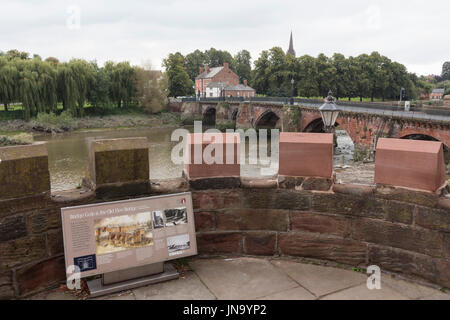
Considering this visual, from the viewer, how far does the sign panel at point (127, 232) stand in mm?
3377

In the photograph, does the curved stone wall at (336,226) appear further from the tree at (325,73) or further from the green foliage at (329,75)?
the tree at (325,73)

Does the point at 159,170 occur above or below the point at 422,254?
below

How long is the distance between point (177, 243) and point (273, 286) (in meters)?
1.00

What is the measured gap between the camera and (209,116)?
68750 millimetres

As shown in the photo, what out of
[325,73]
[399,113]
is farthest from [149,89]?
[399,113]

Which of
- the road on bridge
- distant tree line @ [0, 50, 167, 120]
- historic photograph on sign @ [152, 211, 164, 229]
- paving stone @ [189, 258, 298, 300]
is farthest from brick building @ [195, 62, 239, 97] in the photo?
historic photograph on sign @ [152, 211, 164, 229]

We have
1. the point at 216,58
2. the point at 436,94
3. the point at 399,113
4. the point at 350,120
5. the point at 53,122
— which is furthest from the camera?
the point at 216,58

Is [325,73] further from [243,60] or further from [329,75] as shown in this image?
[243,60]

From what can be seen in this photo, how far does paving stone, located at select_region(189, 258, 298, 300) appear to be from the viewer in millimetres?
3555

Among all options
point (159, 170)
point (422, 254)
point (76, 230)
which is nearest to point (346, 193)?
point (422, 254)

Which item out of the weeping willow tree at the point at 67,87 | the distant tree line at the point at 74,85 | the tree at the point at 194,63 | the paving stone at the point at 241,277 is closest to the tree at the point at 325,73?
the distant tree line at the point at 74,85
